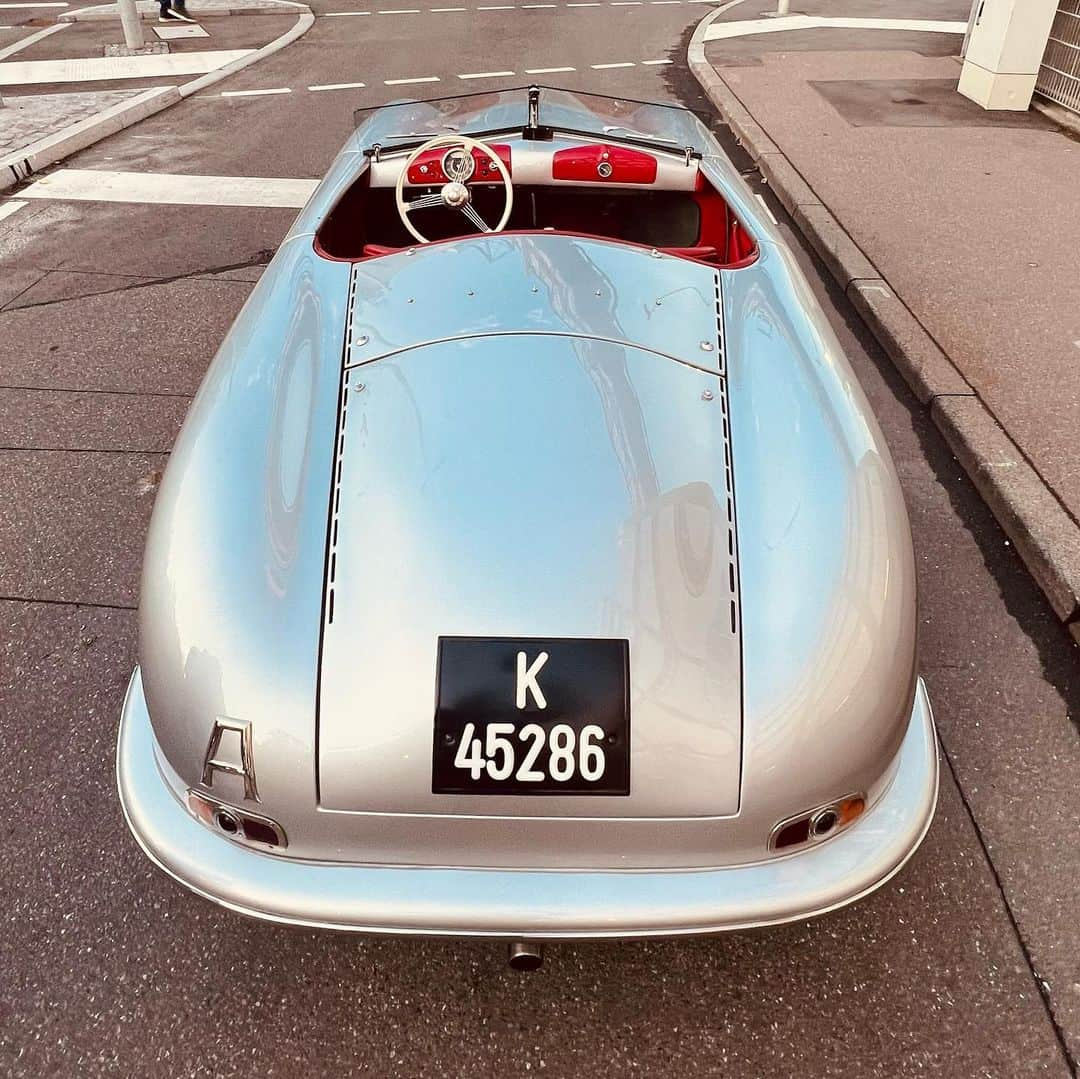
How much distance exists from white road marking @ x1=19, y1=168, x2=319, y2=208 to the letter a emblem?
5809mm

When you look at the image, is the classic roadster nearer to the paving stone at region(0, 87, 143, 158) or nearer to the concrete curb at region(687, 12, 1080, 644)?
the concrete curb at region(687, 12, 1080, 644)

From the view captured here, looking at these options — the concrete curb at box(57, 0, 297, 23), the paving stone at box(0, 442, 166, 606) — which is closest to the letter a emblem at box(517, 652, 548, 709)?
the paving stone at box(0, 442, 166, 606)

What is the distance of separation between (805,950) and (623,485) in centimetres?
115

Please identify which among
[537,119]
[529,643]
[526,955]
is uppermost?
[537,119]

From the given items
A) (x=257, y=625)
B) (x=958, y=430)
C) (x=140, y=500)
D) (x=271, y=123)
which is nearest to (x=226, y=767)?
(x=257, y=625)

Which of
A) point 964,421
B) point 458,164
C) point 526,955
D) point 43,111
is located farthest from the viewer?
point 43,111

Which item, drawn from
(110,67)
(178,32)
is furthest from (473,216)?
(178,32)

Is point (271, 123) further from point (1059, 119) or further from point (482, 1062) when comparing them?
point (482, 1062)

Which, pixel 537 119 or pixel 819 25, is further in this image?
pixel 819 25

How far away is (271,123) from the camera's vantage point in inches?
340

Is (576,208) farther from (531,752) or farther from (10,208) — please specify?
(10,208)

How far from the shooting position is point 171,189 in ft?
22.3

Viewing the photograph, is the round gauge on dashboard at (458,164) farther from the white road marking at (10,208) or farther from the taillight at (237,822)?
the white road marking at (10,208)

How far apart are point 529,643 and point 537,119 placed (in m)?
2.44
